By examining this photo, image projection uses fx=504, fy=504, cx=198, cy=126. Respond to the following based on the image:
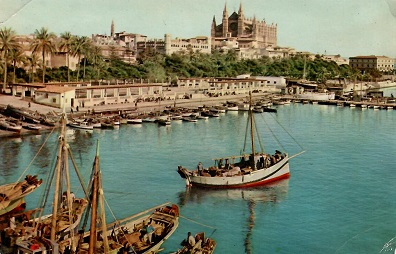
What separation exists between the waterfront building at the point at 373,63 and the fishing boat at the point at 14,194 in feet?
445

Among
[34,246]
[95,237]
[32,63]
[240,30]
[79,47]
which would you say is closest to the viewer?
[34,246]

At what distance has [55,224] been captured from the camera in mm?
15477

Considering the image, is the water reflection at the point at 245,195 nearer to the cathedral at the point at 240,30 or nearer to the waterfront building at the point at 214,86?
the waterfront building at the point at 214,86

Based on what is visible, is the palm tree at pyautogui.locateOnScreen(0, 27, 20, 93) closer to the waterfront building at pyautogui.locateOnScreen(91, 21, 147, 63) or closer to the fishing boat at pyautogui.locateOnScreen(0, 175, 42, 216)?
the fishing boat at pyautogui.locateOnScreen(0, 175, 42, 216)

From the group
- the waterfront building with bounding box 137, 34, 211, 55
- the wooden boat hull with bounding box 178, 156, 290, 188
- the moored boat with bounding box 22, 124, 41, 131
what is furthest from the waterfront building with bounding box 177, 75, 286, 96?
the wooden boat hull with bounding box 178, 156, 290, 188

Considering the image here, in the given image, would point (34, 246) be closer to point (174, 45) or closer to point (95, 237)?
point (95, 237)

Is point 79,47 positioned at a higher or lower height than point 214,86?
higher

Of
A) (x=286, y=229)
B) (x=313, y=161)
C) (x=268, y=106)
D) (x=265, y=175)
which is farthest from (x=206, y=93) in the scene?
(x=286, y=229)

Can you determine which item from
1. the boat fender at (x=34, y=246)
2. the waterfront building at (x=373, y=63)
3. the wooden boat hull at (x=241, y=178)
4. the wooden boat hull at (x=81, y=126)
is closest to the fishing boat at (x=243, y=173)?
the wooden boat hull at (x=241, y=178)

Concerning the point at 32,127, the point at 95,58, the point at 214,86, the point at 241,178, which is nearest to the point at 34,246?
the point at 241,178

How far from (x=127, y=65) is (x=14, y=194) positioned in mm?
66832

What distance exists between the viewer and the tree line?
5716 centimetres

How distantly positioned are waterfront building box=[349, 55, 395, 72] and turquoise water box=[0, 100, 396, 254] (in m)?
104

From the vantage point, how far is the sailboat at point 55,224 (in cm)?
1417
